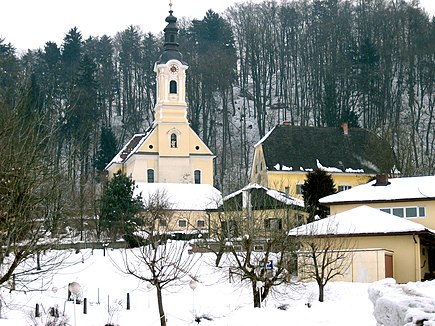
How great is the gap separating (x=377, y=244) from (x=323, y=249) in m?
5.41

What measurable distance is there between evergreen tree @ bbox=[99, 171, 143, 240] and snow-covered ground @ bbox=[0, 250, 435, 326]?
8099mm

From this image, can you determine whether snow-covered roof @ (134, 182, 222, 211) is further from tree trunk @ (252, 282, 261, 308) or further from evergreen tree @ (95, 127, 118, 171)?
tree trunk @ (252, 282, 261, 308)

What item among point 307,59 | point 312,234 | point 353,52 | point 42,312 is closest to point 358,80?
point 353,52

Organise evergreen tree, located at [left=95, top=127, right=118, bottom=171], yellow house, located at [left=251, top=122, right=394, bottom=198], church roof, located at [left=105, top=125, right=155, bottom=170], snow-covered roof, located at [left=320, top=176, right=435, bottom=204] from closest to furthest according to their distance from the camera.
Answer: snow-covered roof, located at [left=320, top=176, right=435, bottom=204] < yellow house, located at [left=251, top=122, right=394, bottom=198] < church roof, located at [left=105, top=125, right=155, bottom=170] < evergreen tree, located at [left=95, top=127, right=118, bottom=171]

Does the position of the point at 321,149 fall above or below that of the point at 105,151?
below

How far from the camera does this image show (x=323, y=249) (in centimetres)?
3216

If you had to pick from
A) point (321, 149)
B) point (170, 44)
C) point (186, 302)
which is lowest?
point (186, 302)

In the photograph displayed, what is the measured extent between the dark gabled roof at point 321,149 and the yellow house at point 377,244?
24962mm

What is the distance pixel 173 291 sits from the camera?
33438 mm

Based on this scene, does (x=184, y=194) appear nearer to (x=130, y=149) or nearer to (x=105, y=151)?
(x=130, y=149)

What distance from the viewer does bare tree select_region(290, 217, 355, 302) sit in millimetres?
32125

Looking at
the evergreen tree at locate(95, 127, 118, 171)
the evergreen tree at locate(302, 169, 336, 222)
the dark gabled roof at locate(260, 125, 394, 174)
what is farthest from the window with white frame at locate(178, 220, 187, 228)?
the evergreen tree at locate(95, 127, 118, 171)

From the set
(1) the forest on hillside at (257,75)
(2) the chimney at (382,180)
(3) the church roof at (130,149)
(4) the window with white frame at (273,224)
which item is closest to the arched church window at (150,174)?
(3) the church roof at (130,149)

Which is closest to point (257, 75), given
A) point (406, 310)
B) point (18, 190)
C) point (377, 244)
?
point (377, 244)
